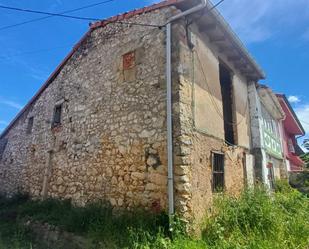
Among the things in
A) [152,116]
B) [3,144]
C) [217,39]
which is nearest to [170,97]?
[152,116]

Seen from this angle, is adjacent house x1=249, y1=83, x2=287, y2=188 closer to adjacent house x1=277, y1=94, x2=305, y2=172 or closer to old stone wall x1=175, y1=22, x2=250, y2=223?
adjacent house x1=277, y1=94, x2=305, y2=172

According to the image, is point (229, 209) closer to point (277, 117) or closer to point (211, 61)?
point (211, 61)

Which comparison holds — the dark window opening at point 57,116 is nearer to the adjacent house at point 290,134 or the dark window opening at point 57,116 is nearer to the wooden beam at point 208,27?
the wooden beam at point 208,27

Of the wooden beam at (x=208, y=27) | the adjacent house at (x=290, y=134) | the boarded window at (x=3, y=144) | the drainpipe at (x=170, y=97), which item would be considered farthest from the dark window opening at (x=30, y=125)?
the adjacent house at (x=290, y=134)

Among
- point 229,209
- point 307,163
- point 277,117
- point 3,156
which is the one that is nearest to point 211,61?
point 229,209

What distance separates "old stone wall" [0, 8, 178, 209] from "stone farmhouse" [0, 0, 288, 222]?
0.10 feet

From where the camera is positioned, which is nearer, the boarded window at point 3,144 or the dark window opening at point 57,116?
the dark window opening at point 57,116

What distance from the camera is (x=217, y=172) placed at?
6.51 m

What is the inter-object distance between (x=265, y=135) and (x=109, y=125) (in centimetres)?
694

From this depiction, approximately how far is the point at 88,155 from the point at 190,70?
3.77m

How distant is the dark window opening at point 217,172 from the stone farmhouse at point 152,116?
3 centimetres

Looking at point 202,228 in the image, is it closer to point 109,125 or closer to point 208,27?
point 109,125

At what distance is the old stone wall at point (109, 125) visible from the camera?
19.0 ft

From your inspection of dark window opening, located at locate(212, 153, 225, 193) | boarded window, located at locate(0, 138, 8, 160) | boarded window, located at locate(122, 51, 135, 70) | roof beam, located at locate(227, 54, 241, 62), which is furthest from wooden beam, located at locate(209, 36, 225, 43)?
boarded window, located at locate(0, 138, 8, 160)
